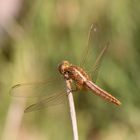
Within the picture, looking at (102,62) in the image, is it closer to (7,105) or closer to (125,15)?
(125,15)

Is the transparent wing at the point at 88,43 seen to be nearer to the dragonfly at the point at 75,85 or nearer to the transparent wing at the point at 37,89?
the dragonfly at the point at 75,85

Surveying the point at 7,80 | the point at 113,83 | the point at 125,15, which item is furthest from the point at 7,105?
the point at 125,15

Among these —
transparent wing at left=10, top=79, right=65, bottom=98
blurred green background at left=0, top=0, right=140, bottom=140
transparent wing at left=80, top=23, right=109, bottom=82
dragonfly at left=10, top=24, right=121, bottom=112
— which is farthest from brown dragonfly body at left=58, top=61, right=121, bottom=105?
blurred green background at left=0, top=0, right=140, bottom=140

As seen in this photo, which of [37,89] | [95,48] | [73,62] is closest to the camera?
[37,89]

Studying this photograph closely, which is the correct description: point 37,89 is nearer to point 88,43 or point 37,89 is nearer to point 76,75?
point 88,43

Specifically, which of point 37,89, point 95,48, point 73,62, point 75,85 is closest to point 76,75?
point 75,85

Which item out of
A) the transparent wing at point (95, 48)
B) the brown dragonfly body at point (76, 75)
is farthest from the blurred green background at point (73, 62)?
the brown dragonfly body at point (76, 75)
